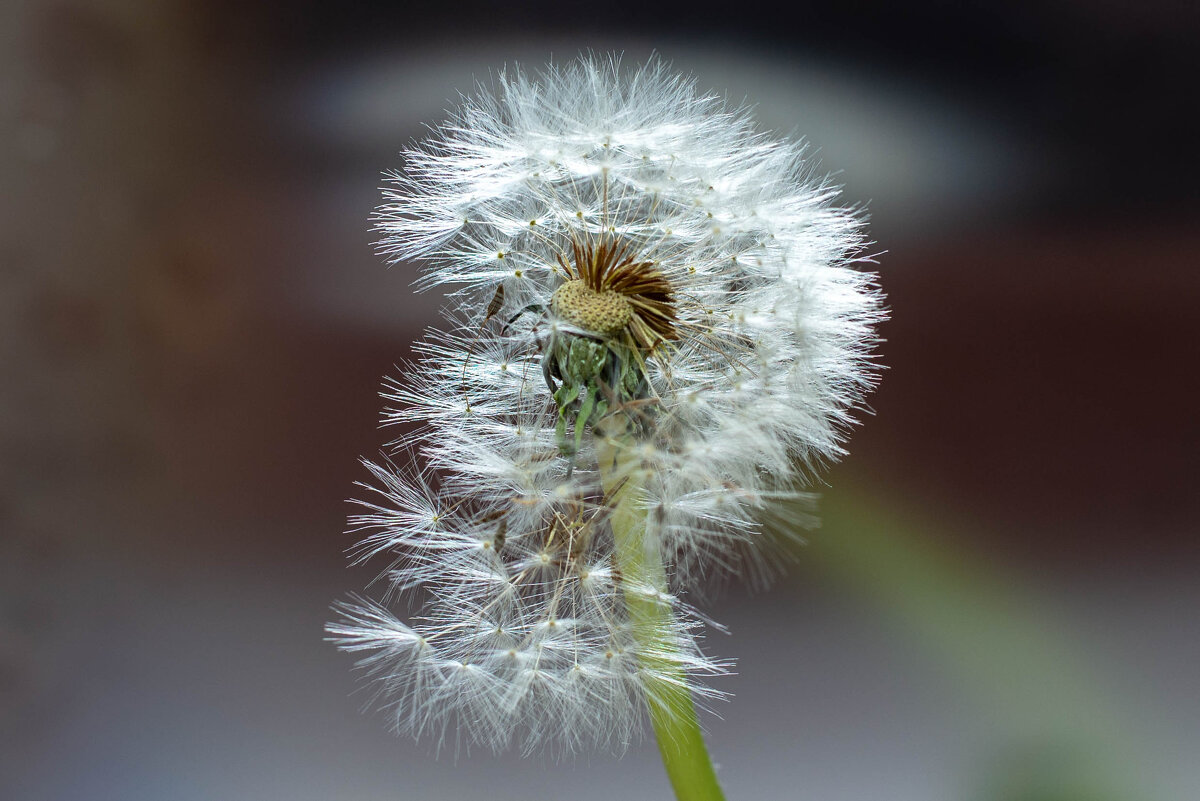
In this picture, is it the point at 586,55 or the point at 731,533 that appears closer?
the point at 731,533

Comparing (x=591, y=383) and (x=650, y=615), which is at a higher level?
(x=591, y=383)

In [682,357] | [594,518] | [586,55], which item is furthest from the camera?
[586,55]

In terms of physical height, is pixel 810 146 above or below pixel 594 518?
above

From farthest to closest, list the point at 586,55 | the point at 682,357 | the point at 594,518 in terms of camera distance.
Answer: the point at 586,55 < the point at 682,357 < the point at 594,518

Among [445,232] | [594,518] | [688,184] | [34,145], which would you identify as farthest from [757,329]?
[34,145]

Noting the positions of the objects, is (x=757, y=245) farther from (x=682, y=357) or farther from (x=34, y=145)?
(x=34, y=145)
